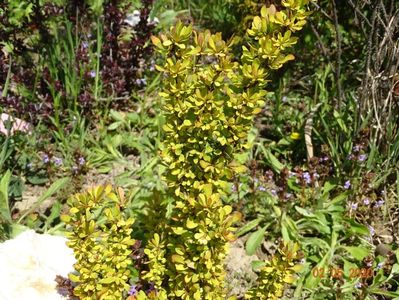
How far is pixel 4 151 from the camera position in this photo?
120 inches

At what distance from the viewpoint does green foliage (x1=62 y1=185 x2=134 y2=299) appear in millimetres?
2062

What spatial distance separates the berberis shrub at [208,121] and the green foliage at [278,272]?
0.19 m

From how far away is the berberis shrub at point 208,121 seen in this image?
1973 mm

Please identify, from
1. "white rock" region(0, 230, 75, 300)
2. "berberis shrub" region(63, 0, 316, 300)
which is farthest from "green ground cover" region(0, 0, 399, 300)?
"white rock" region(0, 230, 75, 300)

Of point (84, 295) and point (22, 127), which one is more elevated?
point (22, 127)

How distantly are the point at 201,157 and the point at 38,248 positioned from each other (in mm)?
1147

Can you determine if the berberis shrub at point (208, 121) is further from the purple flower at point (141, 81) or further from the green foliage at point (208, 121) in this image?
the purple flower at point (141, 81)

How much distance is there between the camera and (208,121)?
203 centimetres

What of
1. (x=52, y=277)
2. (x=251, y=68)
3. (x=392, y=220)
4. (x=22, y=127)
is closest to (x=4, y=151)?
(x=22, y=127)

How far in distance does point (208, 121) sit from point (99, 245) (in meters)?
0.65

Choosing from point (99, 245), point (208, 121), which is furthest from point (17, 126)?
point (208, 121)

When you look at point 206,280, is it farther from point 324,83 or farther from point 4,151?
point 324,83

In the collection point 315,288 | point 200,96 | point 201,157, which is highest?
point 200,96

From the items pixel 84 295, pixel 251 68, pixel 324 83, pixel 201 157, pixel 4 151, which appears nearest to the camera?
pixel 251 68
